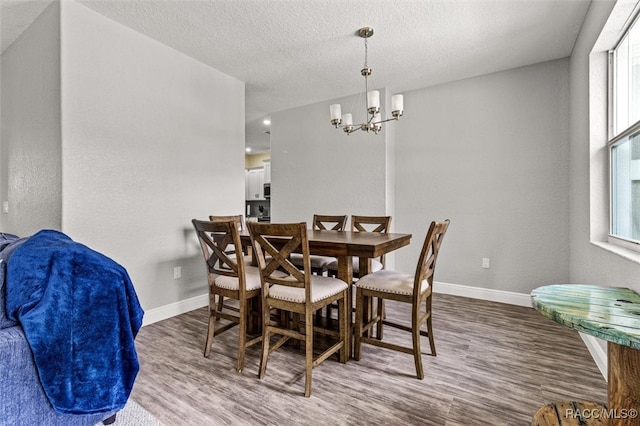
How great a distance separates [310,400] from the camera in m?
1.70

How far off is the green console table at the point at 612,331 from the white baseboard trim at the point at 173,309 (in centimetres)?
291

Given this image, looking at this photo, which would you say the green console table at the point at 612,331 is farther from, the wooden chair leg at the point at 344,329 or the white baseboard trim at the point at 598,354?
the wooden chair leg at the point at 344,329

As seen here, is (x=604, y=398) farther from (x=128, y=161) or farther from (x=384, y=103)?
(x=128, y=161)

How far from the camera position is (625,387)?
1097 mm

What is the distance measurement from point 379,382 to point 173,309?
2.14 m

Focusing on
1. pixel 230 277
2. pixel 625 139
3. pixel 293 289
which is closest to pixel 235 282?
pixel 230 277

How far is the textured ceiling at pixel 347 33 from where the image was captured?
239cm

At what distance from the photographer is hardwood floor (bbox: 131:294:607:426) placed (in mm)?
1586

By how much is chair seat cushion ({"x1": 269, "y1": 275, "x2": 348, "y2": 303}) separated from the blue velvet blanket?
2.60 feet

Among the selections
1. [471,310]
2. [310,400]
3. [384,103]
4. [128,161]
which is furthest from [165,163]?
[471,310]

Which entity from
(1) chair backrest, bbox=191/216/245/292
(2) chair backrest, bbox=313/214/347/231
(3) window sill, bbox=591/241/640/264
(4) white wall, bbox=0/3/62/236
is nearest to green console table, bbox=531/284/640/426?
(3) window sill, bbox=591/241/640/264

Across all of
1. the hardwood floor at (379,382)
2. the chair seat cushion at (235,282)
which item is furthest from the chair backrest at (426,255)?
the chair seat cushion at (235,282)

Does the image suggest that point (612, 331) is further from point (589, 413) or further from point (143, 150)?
point (143, 150)

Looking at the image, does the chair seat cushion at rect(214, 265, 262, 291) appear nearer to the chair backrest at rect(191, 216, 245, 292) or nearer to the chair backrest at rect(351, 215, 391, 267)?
the chair backrest at rect(191, 216, 245, 292)
